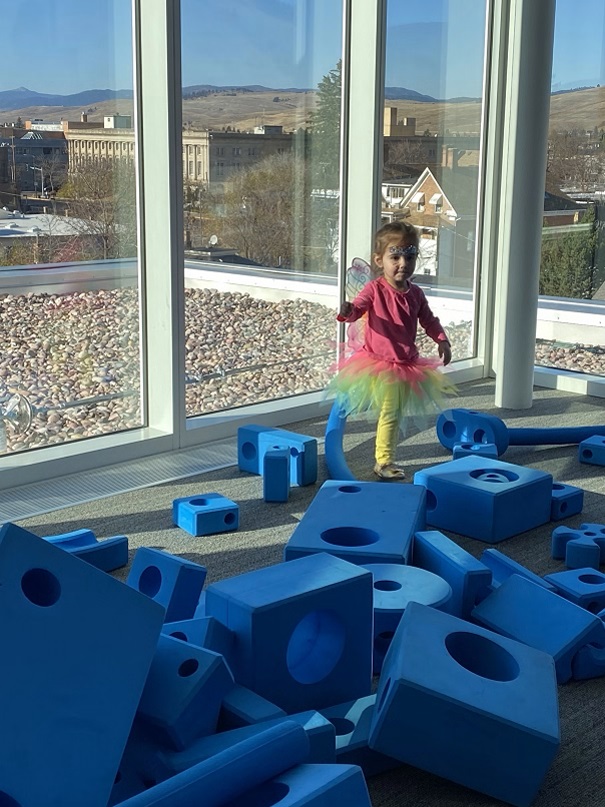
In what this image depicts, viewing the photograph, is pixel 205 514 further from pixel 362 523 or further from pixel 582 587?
pixel 582 587

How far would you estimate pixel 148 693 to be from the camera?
1717 millimetres

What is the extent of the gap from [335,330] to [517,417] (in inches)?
36.0

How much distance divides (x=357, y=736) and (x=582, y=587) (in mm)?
853

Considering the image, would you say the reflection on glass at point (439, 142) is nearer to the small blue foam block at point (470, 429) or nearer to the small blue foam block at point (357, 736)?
the small blue foam block at point (470, 429)

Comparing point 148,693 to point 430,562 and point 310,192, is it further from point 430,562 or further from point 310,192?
point 310,192

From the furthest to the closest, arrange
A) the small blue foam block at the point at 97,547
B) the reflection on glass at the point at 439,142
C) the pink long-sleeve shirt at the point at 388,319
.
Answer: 1. the reflection on glass at the point at 439,142
2. the pink long-sleeve shirt at the point at 388,319
3. the small blue foam block at the point at 97,547

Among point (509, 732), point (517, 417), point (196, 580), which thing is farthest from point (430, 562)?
point (517, 417)

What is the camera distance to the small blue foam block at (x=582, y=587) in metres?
2.41

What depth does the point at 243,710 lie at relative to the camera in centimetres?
176

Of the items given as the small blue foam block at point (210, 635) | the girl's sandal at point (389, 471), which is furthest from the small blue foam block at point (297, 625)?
the girl's sandal at point (389, 471)

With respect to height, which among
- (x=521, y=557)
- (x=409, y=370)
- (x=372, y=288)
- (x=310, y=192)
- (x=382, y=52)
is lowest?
(x=521, y=557)

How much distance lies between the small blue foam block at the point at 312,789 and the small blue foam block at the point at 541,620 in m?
0.81

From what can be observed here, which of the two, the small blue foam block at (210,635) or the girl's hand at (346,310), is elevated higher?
the girl's hand at (346,310)

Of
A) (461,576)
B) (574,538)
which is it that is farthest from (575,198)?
(461,576)
